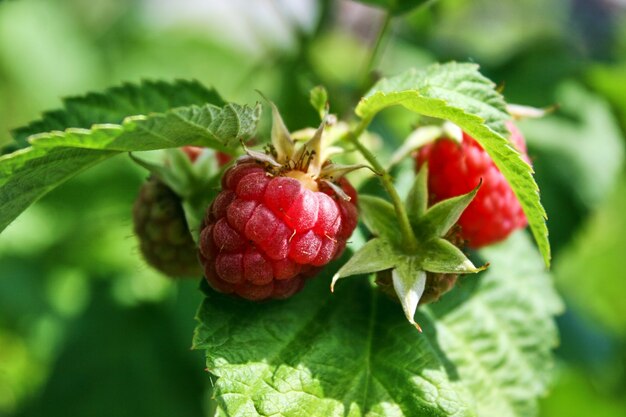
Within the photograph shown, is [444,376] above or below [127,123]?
below

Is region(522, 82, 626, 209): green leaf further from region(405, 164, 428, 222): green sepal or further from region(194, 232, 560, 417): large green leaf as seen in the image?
region(405, 164, 428, 222): green sepal

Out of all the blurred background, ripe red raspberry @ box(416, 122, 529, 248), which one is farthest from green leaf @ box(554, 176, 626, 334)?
ripe red raspberry @ box(416, 122, 529, 248)

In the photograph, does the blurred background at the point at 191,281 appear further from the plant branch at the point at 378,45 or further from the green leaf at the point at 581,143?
the plant branch at the point at 378,45

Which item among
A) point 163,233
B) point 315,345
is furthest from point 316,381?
point 163,233

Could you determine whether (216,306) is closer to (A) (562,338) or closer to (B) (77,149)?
(B) (77,149)

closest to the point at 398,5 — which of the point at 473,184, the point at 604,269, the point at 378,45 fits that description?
the point at 378,45

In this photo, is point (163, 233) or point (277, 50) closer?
point (163, 233)
